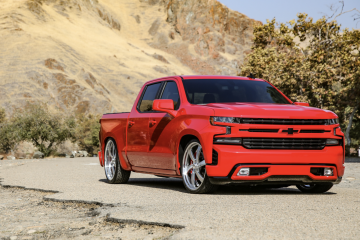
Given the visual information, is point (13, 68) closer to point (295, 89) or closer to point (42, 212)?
point (295, 89)

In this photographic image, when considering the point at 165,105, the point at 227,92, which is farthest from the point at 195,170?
the point at 227,92

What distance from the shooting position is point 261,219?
5.14 meters

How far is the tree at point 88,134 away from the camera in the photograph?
47747mm

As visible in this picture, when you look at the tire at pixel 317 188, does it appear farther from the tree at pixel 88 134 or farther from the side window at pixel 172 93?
the tree at pixel 88 134

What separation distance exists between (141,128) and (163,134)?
2.84 ft

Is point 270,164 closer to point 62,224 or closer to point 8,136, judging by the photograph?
point 62,224

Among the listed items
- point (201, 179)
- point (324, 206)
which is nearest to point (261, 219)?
point (324, 206)

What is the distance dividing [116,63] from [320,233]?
87504mm

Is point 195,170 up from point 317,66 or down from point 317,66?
down

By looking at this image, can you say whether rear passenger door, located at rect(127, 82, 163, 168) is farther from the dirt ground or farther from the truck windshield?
the dirt ground

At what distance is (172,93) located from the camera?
27.7 ft

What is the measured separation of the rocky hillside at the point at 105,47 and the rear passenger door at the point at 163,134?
50.7m

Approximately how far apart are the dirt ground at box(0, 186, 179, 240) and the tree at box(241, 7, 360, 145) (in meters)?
22.4

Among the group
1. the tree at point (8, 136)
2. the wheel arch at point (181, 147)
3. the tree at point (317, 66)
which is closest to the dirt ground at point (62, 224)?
the wheel arch at point (181, 147)
